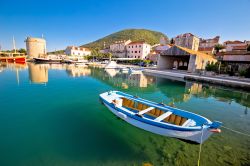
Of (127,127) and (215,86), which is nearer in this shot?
(127,127)

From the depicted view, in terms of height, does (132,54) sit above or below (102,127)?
above

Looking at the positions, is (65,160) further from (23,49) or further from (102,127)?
(23,49)

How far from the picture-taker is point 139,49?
189 ft

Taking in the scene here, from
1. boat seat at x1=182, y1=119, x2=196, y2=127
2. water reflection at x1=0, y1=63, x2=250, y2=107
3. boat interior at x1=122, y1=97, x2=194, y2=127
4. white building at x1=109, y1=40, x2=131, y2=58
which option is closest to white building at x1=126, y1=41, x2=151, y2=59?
white building at x1=109, y1=40, x2=131, y2=58

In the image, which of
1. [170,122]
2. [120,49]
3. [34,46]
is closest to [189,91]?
[170,122]

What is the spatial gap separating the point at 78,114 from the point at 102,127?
234 centimetres

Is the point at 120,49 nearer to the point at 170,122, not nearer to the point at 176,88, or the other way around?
the point at 176,88

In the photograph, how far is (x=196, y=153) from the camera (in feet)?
15.7

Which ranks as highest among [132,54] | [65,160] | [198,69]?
[132,54]

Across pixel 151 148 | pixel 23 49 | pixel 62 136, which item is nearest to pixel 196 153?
pixel 151 148

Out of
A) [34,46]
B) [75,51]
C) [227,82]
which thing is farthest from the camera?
[75,51]

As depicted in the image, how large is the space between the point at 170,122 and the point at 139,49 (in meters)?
54.5

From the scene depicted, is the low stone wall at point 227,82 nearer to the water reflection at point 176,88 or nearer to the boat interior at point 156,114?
the water reflection at point 176,88

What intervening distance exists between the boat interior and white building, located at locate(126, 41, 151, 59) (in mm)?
51634
